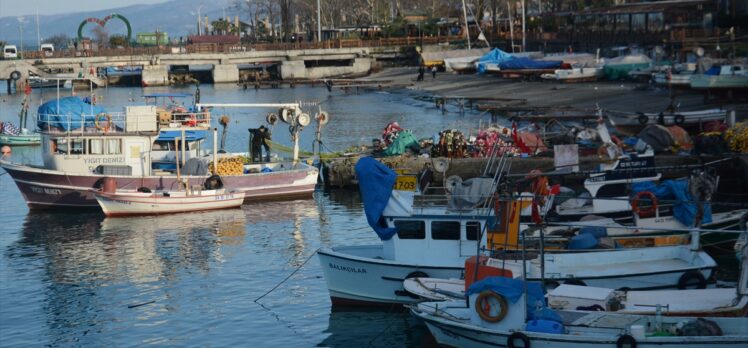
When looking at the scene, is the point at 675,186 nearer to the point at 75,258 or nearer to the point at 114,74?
the point at 75,258

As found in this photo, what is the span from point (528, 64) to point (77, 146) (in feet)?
189

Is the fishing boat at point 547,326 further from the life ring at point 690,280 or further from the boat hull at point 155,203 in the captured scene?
the boat hull at point 155,203

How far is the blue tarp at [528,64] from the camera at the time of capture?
90.9m

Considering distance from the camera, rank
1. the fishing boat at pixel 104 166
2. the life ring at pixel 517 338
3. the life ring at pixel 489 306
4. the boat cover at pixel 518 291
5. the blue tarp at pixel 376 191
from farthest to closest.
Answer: the fishing boat at pixel 104 166
the blue tarp at pixel 376 191
the life ring at pixel 489 306
the boat cover at pixel 518 291
the life ring at pixel 517 338

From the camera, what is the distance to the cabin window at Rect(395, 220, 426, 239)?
25.9 metres

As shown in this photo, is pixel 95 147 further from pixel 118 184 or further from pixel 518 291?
pixel 518 291

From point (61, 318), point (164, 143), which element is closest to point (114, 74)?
point (164, 143)

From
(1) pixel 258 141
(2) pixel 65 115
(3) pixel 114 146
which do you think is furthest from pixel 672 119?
(2) pixel 65 115

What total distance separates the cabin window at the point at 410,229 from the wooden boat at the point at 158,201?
15.6 metres

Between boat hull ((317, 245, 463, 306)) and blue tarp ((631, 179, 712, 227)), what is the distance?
6.84 meters

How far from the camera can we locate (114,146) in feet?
136

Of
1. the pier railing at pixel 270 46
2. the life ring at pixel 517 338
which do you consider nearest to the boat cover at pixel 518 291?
the life ring at pixel 517 338

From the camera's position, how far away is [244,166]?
43438 mm

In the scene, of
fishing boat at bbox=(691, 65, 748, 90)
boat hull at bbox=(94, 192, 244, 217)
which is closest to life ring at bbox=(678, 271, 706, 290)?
boat hull at bbox=(94, 192, 244, 217)
